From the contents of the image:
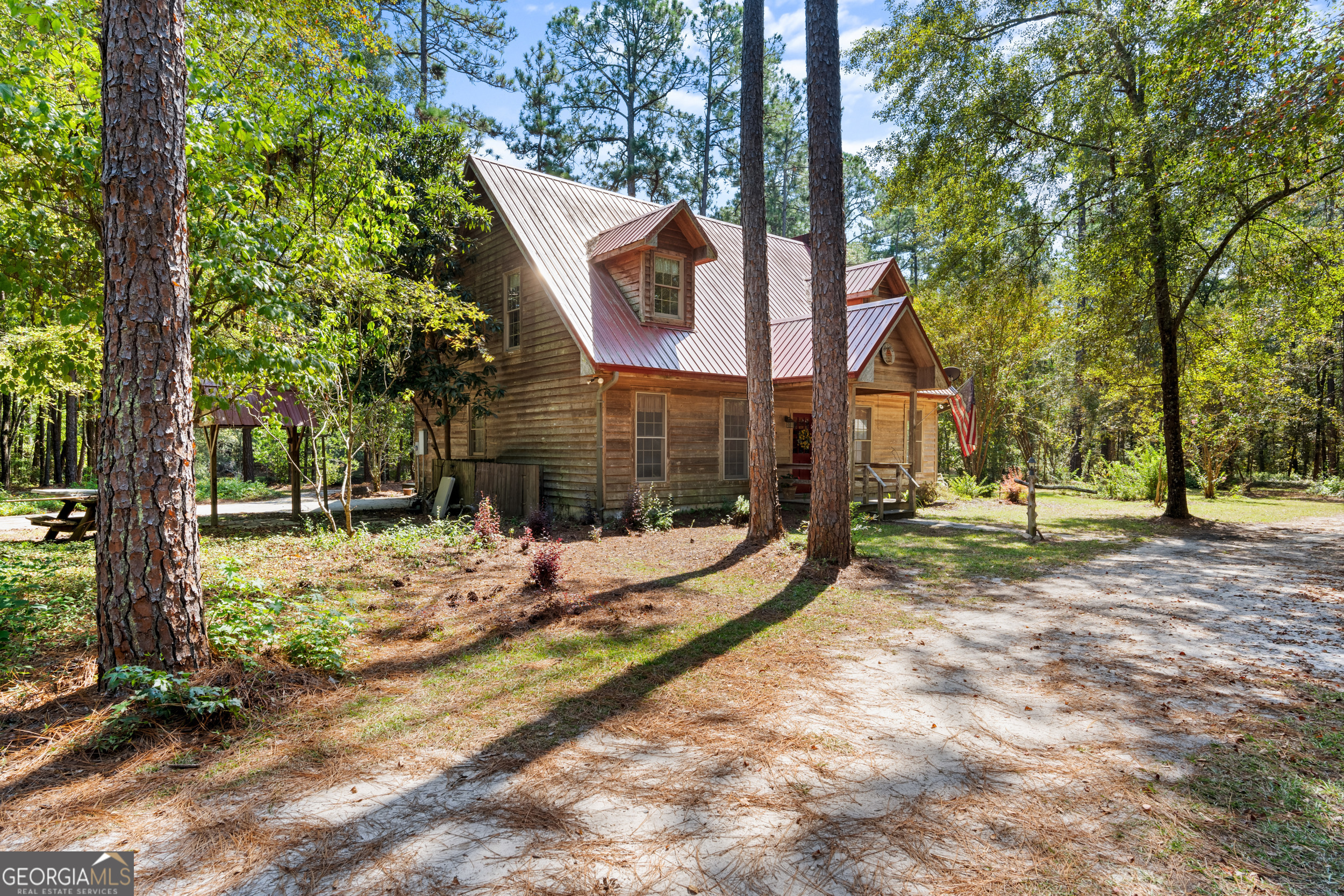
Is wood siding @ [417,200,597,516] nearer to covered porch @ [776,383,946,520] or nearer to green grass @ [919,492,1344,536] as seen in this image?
covered porch @ [776,383,946,520]

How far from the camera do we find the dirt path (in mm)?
2475

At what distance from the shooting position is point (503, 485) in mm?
13953

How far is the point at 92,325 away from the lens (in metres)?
6.70

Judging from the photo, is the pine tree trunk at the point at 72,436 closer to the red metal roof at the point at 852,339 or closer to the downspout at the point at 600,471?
the downspout at the point at 600,471

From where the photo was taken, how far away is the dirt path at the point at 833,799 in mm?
2475

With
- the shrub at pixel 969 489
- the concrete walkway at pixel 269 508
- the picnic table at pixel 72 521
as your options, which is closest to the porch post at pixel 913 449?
the shrub at pixel 969 489

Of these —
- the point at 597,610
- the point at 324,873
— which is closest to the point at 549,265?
the point at 597,610

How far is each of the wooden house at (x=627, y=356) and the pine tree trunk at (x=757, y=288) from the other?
11.0ft

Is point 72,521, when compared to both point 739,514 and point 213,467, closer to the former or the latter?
point 213,467

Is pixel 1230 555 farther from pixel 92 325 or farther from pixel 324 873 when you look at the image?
pixel 92 325

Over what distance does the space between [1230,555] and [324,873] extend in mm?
12999

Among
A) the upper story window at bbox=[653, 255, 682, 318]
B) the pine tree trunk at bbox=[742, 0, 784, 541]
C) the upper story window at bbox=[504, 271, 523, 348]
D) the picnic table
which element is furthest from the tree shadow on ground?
the upper story window at bbox=[504, 271, 523, 348]

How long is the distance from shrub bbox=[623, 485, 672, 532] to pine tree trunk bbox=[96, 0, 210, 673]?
8.89 metres

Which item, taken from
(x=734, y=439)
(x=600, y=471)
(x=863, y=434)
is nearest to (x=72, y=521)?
(x=600, y=471)
